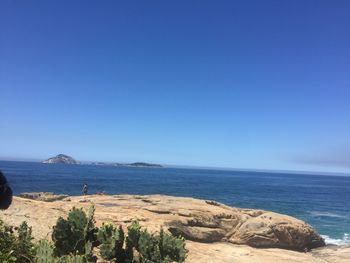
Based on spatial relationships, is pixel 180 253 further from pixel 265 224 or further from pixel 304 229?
pixel 304 229

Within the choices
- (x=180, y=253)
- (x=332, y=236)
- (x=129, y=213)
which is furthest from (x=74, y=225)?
(x=332, y=236)

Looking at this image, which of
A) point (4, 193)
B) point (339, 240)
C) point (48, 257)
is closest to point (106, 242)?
point (48, 257)

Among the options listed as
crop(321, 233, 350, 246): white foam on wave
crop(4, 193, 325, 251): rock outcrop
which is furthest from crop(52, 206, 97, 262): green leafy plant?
crop(321, 233, 350, 246): white foam on wave

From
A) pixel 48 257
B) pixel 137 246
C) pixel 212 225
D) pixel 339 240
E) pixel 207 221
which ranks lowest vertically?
pixel 339 240

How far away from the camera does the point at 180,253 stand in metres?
13.2

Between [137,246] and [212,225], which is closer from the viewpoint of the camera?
[137,246]

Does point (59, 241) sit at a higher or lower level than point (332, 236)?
higher

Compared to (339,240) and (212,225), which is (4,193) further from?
(339,240)

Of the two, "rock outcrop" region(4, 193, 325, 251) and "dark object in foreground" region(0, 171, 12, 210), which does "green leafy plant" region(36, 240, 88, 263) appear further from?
"rock outcrop" region(4, 193, 325, 251)

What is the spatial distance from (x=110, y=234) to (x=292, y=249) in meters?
17.9

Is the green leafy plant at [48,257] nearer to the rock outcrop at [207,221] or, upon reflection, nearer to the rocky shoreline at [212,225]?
the rocky shoreline at [212,225]

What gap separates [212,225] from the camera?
25.7 meters

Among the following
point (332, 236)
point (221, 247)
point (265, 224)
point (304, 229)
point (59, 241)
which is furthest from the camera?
point (332, 236)

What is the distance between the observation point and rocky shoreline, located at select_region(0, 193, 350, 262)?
20.6 m
